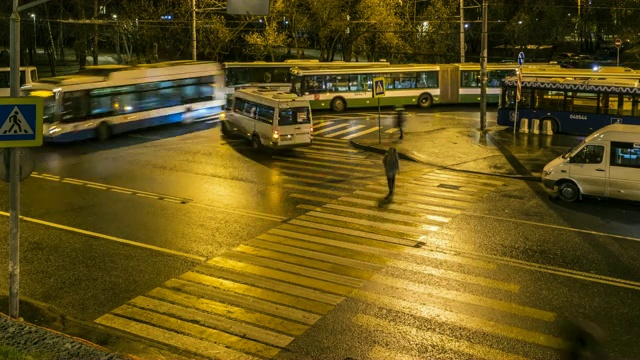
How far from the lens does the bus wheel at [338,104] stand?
37.9m

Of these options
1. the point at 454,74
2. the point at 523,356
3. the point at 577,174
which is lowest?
the point at 523,356

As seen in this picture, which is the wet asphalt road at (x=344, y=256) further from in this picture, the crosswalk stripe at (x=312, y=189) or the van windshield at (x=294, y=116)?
the van windshield at (x=294, y=116)

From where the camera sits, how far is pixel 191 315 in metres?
9.61

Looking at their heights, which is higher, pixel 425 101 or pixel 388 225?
pixel 425 101

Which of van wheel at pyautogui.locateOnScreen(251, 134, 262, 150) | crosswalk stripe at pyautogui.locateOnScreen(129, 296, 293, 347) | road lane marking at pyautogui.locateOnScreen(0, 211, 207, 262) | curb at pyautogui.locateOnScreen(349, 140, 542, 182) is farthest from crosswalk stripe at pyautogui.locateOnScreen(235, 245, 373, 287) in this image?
van wheel at pyautogui.locateOnScreen(251, 134, 262, 150)

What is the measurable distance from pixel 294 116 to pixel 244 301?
1450cm

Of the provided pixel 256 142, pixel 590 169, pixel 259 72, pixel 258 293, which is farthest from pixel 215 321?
pixel 259 72

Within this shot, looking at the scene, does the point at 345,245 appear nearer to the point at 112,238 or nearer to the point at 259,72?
the point at 112,238

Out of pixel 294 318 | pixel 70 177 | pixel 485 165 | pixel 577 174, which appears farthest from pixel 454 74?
pixel 294 318

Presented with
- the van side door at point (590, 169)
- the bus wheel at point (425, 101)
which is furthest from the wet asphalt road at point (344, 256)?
the bus wheel at point (425, 101)

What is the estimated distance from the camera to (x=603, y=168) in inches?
659

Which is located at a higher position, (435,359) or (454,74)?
(454,74)

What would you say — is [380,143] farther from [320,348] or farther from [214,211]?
[320,348]

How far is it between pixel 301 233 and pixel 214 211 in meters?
2.97
